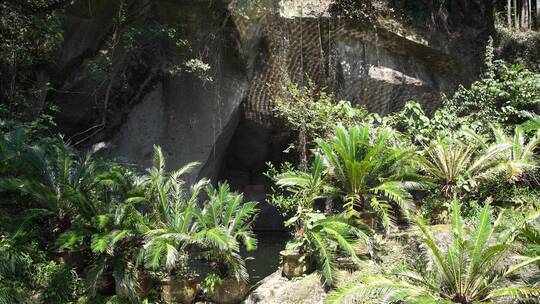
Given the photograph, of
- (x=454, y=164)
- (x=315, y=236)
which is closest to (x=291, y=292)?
A: (x=315, y=236)

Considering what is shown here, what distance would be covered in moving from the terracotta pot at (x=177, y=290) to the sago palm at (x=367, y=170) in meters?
2.50

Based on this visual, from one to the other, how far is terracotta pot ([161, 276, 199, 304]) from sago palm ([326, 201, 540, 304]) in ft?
7.05

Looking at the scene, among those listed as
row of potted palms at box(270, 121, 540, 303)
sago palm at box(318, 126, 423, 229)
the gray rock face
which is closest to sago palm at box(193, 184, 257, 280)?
the gray rock face

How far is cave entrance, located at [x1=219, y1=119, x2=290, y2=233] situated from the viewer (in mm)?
12445

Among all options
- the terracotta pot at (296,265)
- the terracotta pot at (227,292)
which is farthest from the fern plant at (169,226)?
the terracotta pot at (296,265)

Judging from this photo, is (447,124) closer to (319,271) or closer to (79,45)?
(319,271)

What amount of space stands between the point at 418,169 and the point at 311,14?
4.50m

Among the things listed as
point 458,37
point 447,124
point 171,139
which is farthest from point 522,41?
point 171,139

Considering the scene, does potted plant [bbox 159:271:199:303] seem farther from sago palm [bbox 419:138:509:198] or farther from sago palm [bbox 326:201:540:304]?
sago palm [bbox 419:138:509:198]

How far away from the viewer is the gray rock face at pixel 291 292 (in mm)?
6301

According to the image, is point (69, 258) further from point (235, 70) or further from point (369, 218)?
point (235, 70)

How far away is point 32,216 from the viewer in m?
6.75

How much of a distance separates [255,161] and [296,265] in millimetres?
6905

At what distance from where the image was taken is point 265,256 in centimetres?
1100
